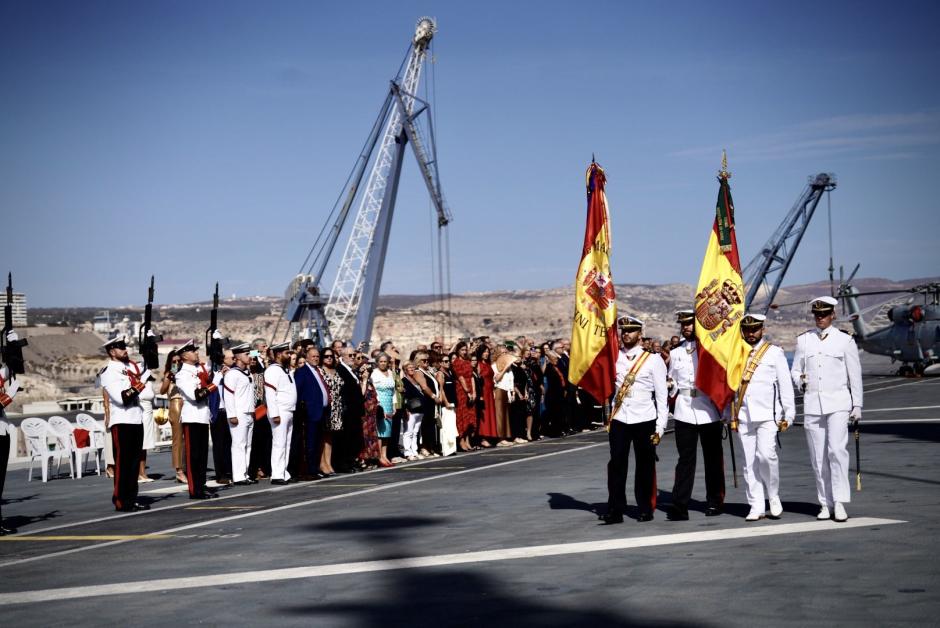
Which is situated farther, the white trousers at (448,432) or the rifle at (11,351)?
the white trousers at (448,432)

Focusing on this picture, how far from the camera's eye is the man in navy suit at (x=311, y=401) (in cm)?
1744

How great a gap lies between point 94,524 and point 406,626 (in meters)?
7.27

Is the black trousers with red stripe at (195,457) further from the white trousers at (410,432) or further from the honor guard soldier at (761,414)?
the honor guard soldier at (761,414)

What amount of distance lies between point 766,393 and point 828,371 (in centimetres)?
61

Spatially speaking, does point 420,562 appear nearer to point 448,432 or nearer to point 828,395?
point 828,395

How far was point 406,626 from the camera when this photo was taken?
6.92 metres

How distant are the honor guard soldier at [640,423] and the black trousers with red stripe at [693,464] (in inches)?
10.9

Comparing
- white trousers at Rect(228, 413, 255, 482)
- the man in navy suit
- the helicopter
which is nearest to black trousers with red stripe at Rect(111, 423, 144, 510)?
white trousers at Rect(228, 413, 255, 482)

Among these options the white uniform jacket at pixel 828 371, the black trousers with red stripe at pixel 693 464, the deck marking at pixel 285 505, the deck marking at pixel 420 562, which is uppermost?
the white uniform jacket at pixel 828 371

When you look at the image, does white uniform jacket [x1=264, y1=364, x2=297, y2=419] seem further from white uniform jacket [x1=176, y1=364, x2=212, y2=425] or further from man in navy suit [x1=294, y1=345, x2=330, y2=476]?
white uniform jacket [x1=176, y1=364, x2=212, y2=425]

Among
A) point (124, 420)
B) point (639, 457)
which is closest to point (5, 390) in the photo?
point (124, 420)

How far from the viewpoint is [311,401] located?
1745cm

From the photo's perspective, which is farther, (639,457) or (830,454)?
(639,457)

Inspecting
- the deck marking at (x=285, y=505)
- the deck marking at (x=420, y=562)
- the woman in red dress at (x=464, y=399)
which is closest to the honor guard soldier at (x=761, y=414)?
the deck marking at (x=420, y=562)
